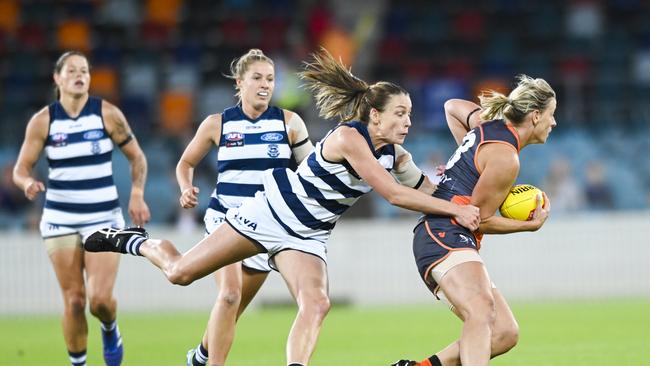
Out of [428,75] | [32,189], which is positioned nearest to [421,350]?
[32,189]

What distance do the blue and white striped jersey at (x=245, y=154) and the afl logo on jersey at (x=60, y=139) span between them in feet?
4.32

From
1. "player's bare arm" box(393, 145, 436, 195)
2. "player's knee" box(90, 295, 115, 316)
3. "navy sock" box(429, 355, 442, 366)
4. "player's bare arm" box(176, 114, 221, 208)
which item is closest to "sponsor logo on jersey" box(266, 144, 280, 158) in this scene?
"player's bare arm" box(176, 114, 221, 208)

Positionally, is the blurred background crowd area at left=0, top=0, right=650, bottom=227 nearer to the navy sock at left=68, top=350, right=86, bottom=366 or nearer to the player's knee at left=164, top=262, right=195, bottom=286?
the navy sock at left=68, top=350, right=86, bottom=366

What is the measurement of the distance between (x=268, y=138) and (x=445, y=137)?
10.7m

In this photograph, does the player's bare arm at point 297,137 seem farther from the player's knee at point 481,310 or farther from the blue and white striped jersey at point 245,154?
the player's knee at point 481,310

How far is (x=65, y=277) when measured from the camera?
8.74 metres

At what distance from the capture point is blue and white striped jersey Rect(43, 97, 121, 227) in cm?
883

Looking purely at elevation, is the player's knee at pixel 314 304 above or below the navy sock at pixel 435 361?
above

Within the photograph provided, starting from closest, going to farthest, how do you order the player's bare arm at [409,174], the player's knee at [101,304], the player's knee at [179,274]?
the player's knee at [179,274] < the player's bare arm at [409,174] < the player's knee at [101,304]

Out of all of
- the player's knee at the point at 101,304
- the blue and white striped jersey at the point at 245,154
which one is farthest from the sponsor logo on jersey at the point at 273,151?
the player's knee at the point at 101,304

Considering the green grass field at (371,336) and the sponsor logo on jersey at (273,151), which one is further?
the green grass field at (371,336)

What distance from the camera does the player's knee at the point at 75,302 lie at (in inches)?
341

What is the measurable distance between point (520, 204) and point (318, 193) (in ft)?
4.07

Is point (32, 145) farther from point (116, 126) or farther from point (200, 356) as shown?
point (200, 356)
